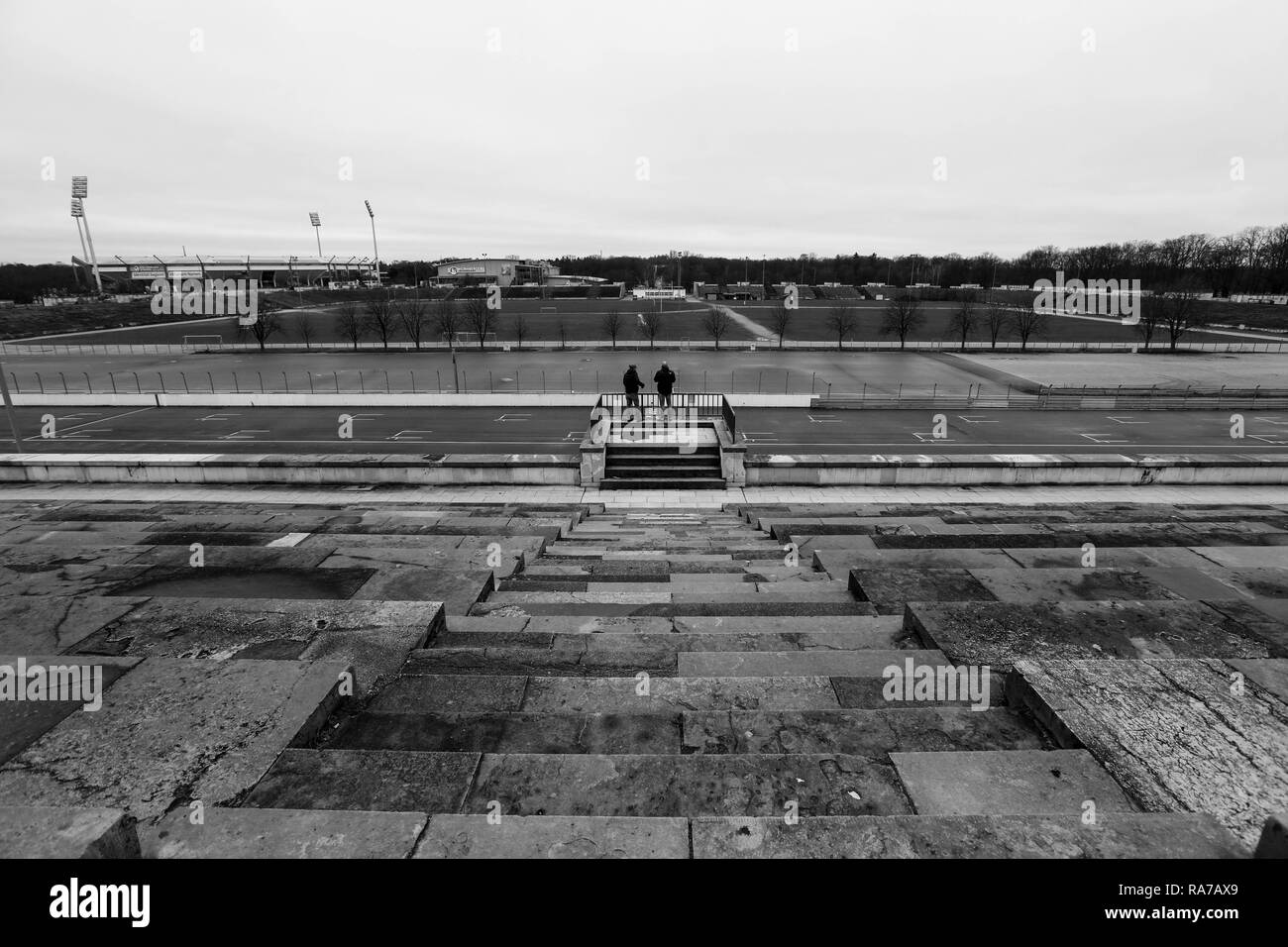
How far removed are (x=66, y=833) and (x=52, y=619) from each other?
4363 mm

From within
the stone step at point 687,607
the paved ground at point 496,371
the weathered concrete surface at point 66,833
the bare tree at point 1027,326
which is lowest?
the stone step at point 687,607

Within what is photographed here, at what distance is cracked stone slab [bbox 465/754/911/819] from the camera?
336 cm

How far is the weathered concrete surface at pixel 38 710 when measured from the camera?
3943 millimetres

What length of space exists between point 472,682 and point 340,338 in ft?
216

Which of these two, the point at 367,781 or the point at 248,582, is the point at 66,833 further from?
the point at 248,582

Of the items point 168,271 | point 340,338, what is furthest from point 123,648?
point 168,271

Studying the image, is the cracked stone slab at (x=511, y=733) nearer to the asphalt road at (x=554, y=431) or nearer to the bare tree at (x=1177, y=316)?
the asphalt road at (x=554, y=431)

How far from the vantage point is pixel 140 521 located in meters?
11.6

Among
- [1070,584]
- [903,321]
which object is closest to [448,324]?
[903,321]

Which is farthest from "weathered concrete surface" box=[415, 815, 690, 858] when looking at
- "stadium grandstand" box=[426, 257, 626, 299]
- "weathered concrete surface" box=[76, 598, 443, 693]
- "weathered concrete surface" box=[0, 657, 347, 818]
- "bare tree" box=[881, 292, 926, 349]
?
"stadium grandstand" box=[426, 257, 626, 299]

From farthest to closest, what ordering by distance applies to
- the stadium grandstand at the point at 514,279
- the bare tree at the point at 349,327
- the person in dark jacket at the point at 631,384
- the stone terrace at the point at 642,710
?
the stadium grandstand at the point at 514,279, the bare tree at the point at 349,327, the person in dark jacket at the point at 631,384, the stone terrace at the point at 642,710
